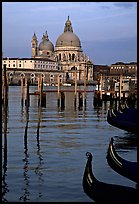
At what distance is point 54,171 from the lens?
478 cm

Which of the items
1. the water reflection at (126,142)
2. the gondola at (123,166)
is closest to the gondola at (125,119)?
the water reflection at (126,142)

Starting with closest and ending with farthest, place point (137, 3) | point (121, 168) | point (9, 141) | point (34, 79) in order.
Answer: point (137, 3)
point (121, 168)
point (9, 141)
point (34, 79)

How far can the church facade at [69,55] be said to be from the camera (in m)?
72.6

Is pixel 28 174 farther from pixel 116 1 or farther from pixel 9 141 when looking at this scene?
pixel 116 1

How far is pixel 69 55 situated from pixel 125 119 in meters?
67.5

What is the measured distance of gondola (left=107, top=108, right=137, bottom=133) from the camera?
6909mm

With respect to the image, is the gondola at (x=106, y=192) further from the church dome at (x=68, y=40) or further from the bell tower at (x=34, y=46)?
the bell tower at (x=34, y=46)

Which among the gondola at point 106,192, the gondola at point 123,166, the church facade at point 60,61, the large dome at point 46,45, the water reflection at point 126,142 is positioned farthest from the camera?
the large dome at point 46,45

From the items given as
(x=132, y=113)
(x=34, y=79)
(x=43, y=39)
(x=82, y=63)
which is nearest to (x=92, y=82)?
(x=82, y=63)

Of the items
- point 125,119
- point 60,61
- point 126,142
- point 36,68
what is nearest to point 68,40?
point 60,61

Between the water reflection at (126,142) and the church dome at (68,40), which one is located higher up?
the church dome at (68,40)

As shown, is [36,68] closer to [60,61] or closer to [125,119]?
[60,61]

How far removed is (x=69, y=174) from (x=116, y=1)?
135 inches

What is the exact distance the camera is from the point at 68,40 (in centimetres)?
7288
